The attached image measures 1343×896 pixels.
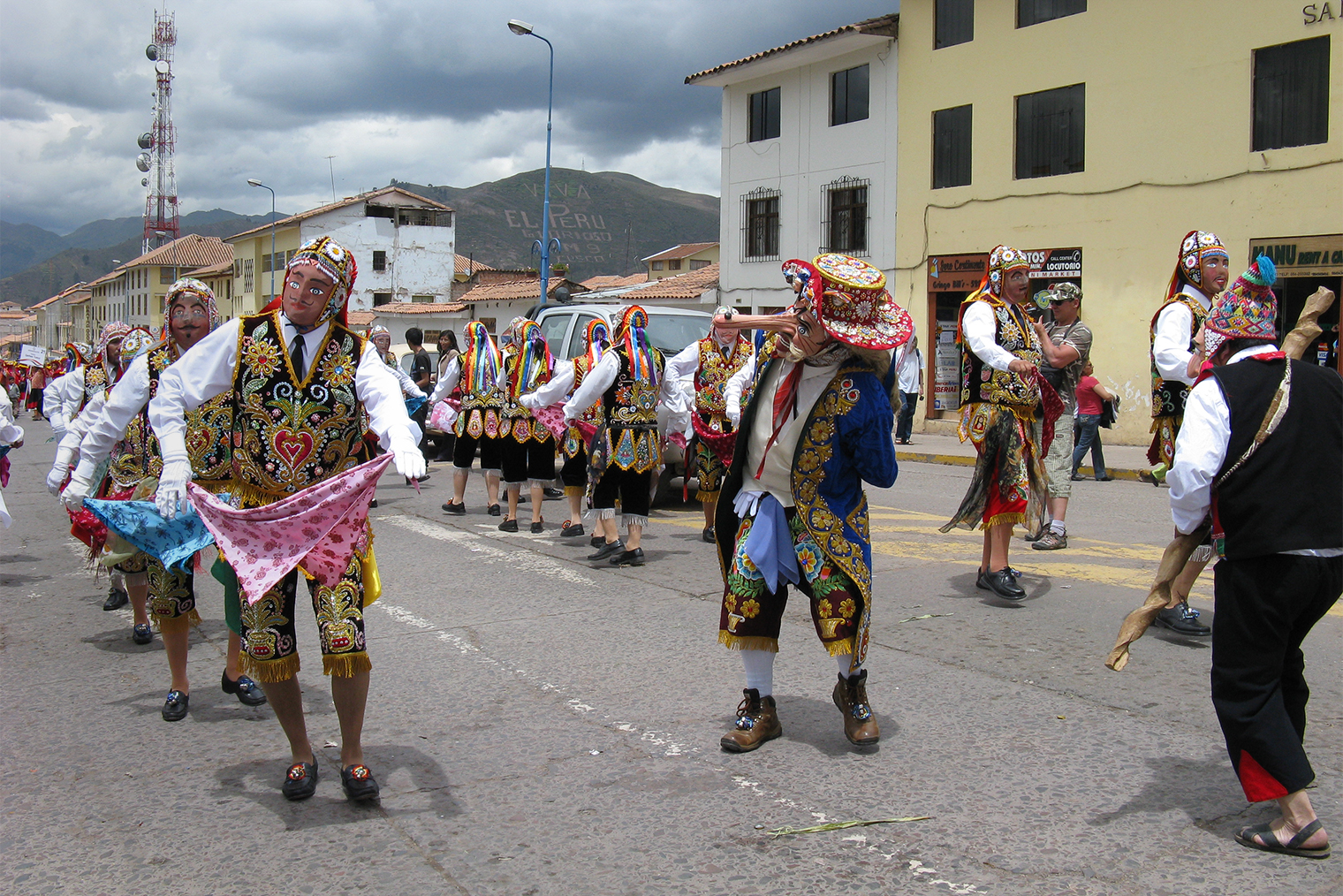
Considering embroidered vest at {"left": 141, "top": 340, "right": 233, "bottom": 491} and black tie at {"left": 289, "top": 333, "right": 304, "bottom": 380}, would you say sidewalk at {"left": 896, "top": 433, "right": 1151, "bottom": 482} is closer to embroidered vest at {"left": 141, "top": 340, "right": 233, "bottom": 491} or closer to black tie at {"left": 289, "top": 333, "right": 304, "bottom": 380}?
embroidered vest at {"left": 141, "top": 340, "right": 233, "bottom": 491}

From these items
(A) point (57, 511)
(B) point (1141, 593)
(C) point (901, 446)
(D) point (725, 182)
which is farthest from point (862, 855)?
(D) point (725, 182)

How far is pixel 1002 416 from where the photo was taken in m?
6.91

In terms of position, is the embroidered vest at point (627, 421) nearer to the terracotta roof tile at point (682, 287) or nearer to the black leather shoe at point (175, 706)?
the black leather shoe at point (175, 706)

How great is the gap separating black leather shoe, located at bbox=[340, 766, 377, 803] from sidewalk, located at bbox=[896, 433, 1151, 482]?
39.9 ft

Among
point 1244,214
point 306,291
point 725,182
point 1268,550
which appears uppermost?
point 725,182

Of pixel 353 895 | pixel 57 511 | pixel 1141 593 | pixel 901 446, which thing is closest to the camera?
pixel 353 895

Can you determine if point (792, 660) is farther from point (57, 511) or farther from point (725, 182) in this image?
point (725, 182)

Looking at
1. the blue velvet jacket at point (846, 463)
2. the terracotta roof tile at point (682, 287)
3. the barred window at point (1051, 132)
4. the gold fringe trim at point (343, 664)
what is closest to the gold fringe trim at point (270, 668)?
the gold fringe trim at point (343, 664)

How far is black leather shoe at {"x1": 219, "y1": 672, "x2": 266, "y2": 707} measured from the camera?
516cm

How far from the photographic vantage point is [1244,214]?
18.4 meters

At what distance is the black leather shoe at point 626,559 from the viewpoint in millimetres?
8281

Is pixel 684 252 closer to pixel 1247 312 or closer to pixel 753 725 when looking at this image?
pixel 753 725

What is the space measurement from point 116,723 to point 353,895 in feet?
7.39

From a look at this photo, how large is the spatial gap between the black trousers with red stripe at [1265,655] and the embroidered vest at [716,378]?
5367 mm
